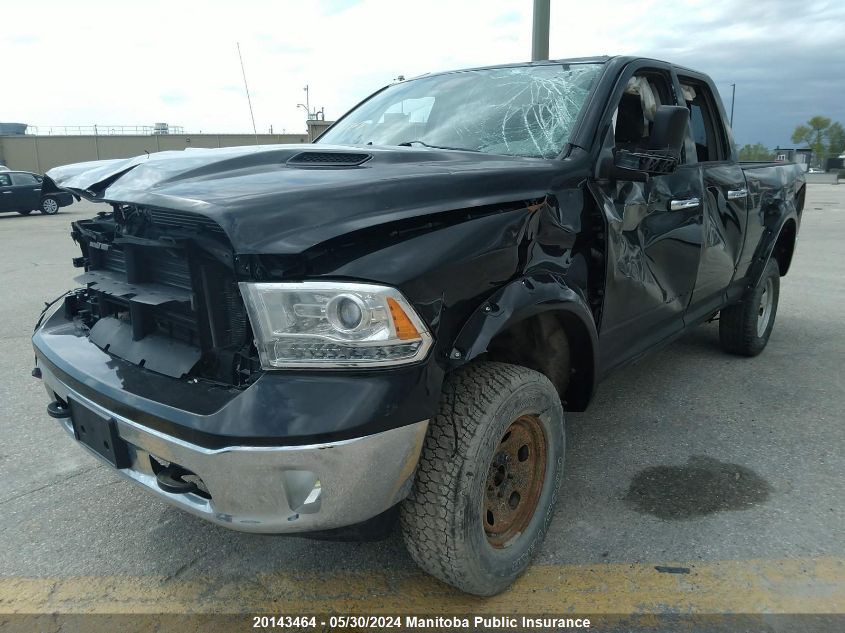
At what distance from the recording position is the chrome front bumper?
1.61 meters

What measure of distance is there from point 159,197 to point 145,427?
2.13ft

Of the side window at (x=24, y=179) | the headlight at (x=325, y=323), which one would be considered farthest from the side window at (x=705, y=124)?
the side window at (x=24, y=179)

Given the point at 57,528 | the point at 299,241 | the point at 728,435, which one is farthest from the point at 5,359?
the point at 728,435

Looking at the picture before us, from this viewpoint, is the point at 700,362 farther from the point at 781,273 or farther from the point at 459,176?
the point at 459,176

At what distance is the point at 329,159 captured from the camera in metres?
2.28

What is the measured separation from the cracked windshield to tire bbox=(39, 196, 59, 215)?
69.0 feet

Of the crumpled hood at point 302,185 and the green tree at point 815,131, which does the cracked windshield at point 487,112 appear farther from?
the green tree at point 815,131

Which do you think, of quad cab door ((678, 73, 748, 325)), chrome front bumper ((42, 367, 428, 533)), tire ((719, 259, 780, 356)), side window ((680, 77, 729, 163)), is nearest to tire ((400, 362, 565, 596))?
chrome front bumper ((42, 367, 428, 533))

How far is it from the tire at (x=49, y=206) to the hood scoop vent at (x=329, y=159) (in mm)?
21990

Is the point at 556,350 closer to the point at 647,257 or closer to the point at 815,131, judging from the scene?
the point at 647,257

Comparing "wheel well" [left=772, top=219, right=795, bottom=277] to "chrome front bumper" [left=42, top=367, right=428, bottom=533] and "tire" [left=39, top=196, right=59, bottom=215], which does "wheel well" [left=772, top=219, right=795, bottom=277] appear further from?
"tire" [left=39, top=196, right=59, bottom=215]

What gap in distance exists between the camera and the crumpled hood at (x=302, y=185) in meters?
1.65

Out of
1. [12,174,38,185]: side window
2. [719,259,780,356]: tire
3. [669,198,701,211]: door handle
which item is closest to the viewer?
[669,198,701,211]: door handle

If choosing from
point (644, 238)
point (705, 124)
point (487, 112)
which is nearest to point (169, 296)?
point (487, 112)
